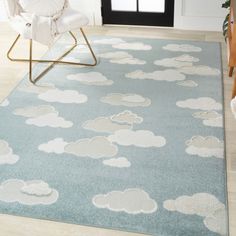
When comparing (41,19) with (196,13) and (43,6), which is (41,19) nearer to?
(43,6)

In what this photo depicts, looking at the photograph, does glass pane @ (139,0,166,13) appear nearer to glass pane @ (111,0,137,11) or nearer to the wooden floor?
glass pane @ (111,0,137,11)

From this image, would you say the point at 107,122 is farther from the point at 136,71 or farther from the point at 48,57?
the point at 48,57

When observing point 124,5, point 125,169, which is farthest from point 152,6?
point 125,169

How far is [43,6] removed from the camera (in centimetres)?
271

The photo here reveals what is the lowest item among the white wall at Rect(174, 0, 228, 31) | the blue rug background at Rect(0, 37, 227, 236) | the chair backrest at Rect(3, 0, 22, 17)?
the blue rug background at Rect(0, 37, 227, 236)

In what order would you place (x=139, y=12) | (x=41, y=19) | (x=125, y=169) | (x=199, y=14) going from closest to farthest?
(x=125, y=169), (x=41, y=19), (x=199, y=14), (x=139, y=12)

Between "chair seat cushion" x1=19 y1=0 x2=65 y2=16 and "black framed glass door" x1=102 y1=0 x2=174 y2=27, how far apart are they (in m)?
0.93

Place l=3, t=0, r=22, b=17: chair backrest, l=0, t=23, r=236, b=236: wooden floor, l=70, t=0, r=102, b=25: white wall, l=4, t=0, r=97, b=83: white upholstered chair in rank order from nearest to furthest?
l=0, t=23, r=236, b=236: wooden floor, l=4, t=0, r=97, b=83: white upholstered chair, l=3, t=0, r=22, b=17: chair backrest, l=70, t=0, r=102, b=25: white wall

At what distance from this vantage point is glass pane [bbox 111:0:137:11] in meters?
3.52

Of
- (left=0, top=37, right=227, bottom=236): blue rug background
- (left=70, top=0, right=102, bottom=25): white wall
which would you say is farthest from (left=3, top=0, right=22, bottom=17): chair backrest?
(left=70, top=0, right=102, bottom=25): white wall

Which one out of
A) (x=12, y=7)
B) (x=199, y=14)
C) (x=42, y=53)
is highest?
(x=12, y=7)

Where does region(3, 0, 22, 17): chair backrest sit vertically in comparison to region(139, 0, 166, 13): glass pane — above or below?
above

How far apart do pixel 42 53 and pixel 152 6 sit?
46.9 inches

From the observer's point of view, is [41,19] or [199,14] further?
[199,14]
